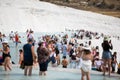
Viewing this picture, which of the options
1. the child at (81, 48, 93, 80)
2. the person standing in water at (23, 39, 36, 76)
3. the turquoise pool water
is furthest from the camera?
the turquoise pool water

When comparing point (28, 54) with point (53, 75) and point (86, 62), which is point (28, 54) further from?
point (86, 62)

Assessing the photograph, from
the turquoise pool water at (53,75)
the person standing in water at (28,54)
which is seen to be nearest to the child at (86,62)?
the person standing in water at (28,54)

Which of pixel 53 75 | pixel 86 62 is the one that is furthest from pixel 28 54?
pixel 86 62

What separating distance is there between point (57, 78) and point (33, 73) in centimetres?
108

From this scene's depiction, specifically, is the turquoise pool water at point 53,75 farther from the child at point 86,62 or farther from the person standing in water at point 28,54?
the child at point 86,62

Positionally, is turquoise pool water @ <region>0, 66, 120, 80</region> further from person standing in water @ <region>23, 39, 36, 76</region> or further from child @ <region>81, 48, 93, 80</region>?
child @ <region>81, 48, 93, 80</region>

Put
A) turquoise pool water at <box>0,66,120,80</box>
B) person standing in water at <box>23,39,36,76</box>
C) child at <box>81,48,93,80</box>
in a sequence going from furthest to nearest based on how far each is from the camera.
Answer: turquoise pool water at <box>0,66,120,80</box> → person standing in water at <box>23,39,36,76</box> → child at <box>81,48,93,80</box>

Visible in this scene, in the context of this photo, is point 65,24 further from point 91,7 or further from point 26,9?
point 91,7

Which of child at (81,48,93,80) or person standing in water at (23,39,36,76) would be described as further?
person standing in water at (23,39,36,76)

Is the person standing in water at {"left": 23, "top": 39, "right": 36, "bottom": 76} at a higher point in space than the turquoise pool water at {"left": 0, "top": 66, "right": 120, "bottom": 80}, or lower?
higher

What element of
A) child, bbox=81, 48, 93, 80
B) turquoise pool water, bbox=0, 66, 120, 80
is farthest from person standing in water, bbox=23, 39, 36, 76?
child, bbox=81, 48, 93, 80

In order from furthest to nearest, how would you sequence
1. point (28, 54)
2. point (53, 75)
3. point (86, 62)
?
point (53, 75) < point (28, 54) < point (86, 62)

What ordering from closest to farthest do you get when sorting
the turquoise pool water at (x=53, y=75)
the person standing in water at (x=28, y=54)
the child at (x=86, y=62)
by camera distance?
1. the child at (x=86, y=62)
2. the person standing in water at (x=28, y=54)
3. the turquoise pool water at (x=53, y=75)

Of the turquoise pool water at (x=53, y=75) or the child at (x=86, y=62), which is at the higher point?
the child at (x=86, y=62)
